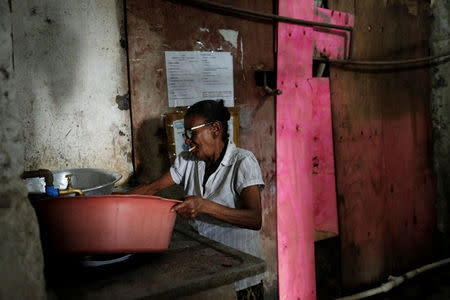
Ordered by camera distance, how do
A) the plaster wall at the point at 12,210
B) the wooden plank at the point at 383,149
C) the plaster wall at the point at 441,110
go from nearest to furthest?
the plaster wall at the point at 12,210, the wooden plank at the point at 383,149, the plaster wall at the point at 441,110

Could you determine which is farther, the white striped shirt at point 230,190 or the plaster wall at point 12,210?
the white striped shirt at point 230,190

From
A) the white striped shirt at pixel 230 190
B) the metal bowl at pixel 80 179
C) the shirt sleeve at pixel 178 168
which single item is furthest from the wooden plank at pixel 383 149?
the metal bowl at pixel 80 179

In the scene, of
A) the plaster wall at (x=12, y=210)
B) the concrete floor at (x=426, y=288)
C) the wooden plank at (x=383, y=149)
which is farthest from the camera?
the concrete floor at (x=426, y=288)

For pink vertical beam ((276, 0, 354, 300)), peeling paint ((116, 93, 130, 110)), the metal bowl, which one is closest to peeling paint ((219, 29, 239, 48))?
pink vertical beam ((276, 0, 354, 300))

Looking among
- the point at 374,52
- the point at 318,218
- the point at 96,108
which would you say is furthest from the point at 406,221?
the point at 96,108

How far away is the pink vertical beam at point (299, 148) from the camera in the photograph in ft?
9.56

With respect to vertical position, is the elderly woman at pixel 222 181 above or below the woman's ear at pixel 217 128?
below

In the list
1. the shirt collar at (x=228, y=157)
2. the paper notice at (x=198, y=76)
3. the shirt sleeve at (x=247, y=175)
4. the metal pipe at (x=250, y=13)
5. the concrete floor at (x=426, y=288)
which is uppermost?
the metal pipe at (x=250, y=13)

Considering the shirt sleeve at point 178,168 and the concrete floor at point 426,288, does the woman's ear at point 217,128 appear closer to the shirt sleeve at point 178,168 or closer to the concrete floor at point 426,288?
the shirt sleeve at point 178,168

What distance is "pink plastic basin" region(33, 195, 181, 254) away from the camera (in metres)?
1.13

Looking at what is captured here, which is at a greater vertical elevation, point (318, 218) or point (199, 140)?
point (199, 140)

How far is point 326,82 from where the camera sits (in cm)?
316

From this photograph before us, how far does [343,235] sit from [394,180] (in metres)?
0.92

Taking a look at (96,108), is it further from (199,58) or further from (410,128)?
(410,128)
